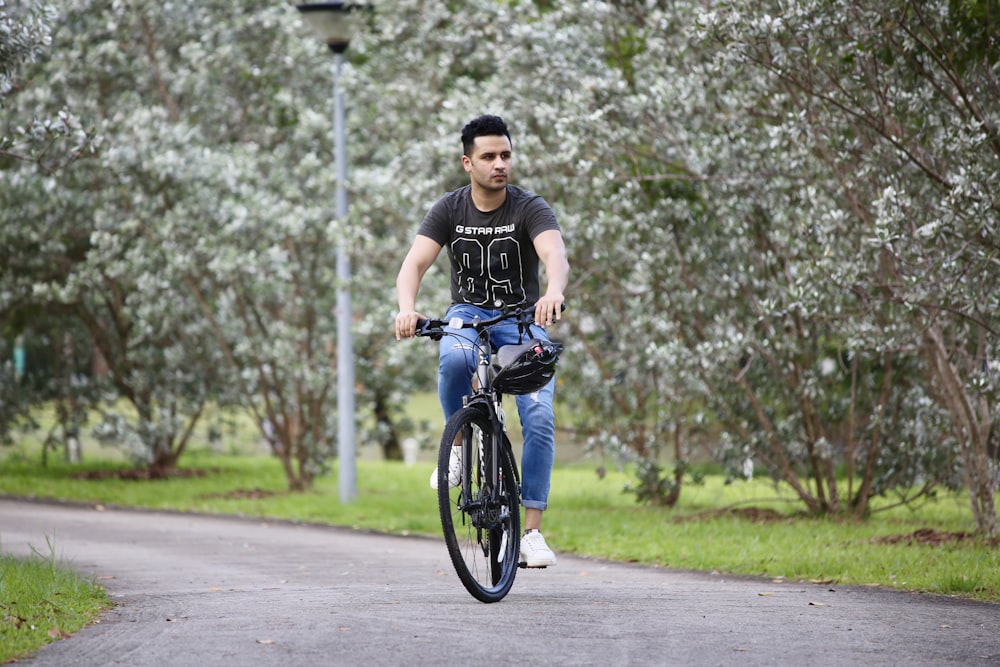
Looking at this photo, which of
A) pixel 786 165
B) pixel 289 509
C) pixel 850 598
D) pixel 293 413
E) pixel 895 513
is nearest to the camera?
pixel 850 598

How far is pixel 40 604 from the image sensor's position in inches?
235

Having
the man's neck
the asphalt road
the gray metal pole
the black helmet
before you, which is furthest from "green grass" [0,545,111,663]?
the gray metal pole

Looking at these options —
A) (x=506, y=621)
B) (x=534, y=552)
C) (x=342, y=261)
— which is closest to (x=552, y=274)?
(x=534, y=552)

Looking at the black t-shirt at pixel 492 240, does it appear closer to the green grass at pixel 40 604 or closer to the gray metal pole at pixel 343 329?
the green grass at pixel 40 604

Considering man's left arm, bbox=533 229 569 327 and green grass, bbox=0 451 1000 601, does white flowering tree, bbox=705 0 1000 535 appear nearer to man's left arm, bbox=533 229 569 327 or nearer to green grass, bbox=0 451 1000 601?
green grass, bbox=0 451 1000 601

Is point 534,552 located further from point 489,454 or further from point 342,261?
point 342,261

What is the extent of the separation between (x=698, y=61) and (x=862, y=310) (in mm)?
3122

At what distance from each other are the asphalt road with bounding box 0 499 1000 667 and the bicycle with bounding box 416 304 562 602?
A: 7.5 inches

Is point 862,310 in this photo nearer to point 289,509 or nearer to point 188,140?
point 289,509

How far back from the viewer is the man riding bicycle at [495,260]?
6.30 metres

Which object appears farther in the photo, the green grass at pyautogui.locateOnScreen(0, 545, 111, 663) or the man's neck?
the man's neck

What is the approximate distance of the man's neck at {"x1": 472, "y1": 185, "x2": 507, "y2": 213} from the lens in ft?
21.0

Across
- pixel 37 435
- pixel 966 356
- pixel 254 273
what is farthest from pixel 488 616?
pixel 37 435

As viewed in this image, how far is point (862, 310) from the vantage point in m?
9.16
